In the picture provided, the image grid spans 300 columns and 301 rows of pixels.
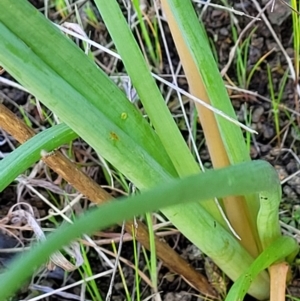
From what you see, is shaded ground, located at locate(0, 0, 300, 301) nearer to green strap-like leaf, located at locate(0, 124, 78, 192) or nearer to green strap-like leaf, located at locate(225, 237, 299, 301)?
green strap-like leaf, located at locate(225, 237, 299, 301)

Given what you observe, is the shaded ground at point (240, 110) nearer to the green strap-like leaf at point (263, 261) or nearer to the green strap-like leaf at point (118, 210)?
the green strap-like leaf at point (263, 261)

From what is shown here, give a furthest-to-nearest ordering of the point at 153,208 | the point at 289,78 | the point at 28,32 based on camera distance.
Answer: the point at 289,78, the point at 28,32, the point at 153,208

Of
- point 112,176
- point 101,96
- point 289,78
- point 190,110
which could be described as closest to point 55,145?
point 101,96

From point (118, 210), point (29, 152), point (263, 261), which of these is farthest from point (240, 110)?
point (118, 210)

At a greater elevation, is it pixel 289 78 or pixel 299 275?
pixel 289 78

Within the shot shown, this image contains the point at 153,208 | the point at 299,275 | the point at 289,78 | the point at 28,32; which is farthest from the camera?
the point at 289,78

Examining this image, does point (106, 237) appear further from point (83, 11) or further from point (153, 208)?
point (153, 208)

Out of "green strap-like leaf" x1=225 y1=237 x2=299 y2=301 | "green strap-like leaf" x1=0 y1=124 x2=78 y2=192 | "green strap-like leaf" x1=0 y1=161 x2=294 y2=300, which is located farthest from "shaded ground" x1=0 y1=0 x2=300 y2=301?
"green strap-like leaf" x1=0 y1=161 x2=294 y2=300

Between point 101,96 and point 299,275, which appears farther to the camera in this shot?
point 299,275
